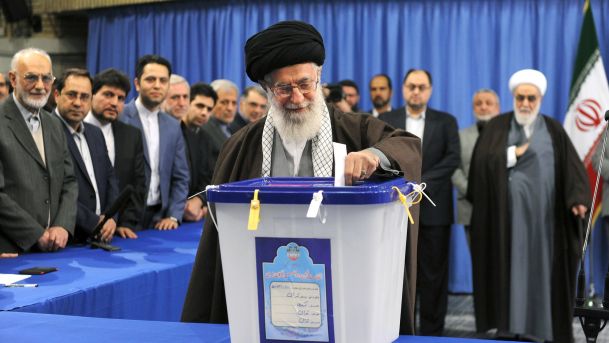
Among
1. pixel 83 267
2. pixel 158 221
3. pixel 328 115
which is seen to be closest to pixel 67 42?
pixel 158 221

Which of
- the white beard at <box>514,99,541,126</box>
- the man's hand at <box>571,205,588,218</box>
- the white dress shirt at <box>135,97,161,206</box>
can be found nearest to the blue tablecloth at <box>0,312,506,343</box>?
the white dress shirt at <box>135,97,161,206</box>

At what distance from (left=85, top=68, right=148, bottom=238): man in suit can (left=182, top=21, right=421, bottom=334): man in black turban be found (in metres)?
2.51

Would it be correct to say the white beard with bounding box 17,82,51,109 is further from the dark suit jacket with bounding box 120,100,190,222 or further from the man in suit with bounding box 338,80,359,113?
the man in suit with bounding box 338,80,359,113

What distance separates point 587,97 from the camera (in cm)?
725

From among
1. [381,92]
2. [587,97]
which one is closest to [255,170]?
[381,92]

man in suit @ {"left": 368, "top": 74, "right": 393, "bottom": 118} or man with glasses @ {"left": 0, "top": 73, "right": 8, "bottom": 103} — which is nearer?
man with glasses @ {"left": 0, "top": 73, "right": 8, "bottom": 103}

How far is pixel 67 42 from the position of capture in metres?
10.2

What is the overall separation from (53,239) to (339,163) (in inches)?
103

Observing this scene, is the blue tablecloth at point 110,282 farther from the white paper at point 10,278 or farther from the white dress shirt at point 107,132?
the white dress shirt at point 107,132

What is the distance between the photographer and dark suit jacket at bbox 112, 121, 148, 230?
4.92 meters

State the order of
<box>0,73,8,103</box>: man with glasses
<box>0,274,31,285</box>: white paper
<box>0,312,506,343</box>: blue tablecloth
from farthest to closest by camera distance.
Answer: <box>0,73,8,103</box>: man with glasses < <box>0,274,31,285</box>: white paper < <box>0,312,506,343</box>: blue tablecloth

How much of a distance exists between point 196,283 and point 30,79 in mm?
2110

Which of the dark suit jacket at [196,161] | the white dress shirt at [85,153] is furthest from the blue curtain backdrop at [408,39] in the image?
the white dress shirt at [85,153]

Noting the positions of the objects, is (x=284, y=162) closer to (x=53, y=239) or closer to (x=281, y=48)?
(x=281, y=48)
